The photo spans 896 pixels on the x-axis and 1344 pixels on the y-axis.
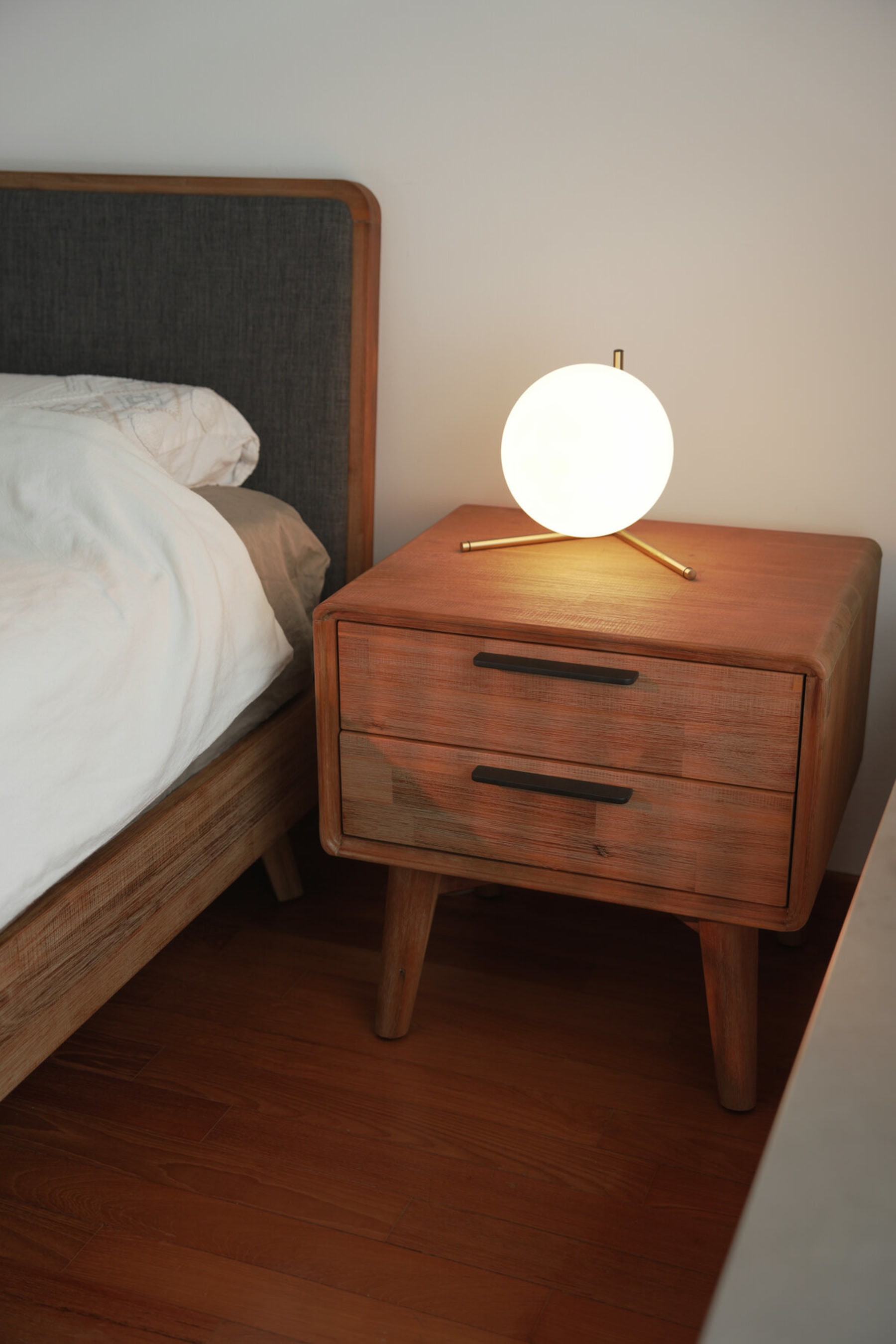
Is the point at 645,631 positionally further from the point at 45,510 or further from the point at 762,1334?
the point at 762,1334

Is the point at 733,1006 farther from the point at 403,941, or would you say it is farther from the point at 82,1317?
the point at 82,1317

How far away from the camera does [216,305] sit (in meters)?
1.60

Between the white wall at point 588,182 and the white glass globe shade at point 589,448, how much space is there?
27cm

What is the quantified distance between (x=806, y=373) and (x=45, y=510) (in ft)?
3.15

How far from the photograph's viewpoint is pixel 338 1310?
999 mm

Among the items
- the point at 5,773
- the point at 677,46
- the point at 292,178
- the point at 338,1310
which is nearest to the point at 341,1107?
the point at 338,1310

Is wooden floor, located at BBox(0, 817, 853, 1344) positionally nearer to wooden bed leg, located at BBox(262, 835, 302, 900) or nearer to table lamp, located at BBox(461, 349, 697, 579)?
wooden bed leg, located at BBox(262, 835, 302, 900)

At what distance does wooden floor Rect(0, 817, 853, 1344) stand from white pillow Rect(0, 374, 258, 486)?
65 cm

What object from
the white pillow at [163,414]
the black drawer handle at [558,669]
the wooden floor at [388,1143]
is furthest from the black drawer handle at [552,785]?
the white pillow at [163,414]

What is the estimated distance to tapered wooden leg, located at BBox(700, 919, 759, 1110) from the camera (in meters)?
1.18

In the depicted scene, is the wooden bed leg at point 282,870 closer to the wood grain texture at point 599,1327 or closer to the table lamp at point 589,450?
the table lamp at point 589,450

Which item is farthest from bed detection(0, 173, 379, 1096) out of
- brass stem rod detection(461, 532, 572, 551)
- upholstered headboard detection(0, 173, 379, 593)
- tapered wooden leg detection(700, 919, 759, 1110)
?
tapered wooden leg detection(700, 919, 759, 1110)

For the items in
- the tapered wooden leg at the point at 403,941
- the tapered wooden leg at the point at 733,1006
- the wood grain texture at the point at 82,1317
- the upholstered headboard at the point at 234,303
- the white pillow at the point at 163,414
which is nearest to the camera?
the wood grain texture at the point at 82,1317

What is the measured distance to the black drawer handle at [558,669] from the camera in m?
1.09
